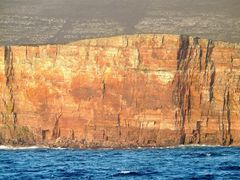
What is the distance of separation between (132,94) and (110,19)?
655 inches

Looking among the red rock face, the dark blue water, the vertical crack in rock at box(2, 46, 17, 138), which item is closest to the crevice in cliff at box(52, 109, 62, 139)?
the red rock face

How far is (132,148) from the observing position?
9038cm

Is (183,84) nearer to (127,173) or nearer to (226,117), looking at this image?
(226,117)

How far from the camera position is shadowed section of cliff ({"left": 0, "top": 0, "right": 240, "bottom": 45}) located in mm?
102375

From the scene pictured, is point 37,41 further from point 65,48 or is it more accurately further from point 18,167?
point 18,167

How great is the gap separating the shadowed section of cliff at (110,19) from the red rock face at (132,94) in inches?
283

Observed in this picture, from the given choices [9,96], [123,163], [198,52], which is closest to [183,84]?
[198,52]

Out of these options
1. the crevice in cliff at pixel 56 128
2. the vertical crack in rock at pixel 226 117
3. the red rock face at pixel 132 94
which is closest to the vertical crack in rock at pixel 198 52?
the red rock face at pixel 132 94

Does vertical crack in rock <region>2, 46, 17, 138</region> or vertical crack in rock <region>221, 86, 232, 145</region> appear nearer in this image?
vertical crack in rock <region>221, 86, 232, 145</region>

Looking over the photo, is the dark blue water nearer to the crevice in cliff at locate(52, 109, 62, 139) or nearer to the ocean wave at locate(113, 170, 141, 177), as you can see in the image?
the ocean wave at locate(113, 170, 141, 177)

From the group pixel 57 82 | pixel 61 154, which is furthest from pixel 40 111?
pixel 61 154

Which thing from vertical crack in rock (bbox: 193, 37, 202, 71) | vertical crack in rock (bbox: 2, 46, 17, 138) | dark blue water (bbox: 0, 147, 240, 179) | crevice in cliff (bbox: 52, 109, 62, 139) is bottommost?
dark blue water (bbox: 0, 147, 240, 179)

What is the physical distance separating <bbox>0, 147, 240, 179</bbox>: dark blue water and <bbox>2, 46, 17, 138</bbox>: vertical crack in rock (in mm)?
4443

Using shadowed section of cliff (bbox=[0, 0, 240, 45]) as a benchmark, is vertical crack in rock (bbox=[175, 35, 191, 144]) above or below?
below
